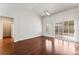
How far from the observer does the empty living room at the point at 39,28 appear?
235 centimetres

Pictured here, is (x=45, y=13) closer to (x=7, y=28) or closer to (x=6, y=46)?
(x=7, y=28)

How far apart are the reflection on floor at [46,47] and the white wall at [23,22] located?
0.17 meters

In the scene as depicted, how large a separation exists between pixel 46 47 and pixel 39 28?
0.49 meters

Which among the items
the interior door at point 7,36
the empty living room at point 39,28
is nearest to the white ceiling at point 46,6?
the empty living room at point 39,28

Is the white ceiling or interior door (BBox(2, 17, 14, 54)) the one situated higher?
the white ceiling

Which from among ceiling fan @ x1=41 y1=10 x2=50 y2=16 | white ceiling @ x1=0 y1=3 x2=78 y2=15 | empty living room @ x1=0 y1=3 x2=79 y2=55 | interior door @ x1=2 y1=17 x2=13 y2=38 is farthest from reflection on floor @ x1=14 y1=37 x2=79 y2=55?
white ceiling @ x1=0 y1=3 x2=78 y2=15

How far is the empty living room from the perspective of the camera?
235cm

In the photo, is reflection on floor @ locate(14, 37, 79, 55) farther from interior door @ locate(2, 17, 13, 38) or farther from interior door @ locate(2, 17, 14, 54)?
interior door @ locate(2, 17, 13, 38)

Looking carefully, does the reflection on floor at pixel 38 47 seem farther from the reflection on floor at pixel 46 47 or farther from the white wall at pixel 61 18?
the white wall at pixel 61 18

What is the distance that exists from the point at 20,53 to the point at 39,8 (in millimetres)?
1148

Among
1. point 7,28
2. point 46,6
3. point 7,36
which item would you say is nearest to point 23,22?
point 7,28

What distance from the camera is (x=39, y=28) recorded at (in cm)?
255

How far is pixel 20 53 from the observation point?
2.40 metres

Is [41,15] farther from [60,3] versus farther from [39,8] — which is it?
[60,3]
